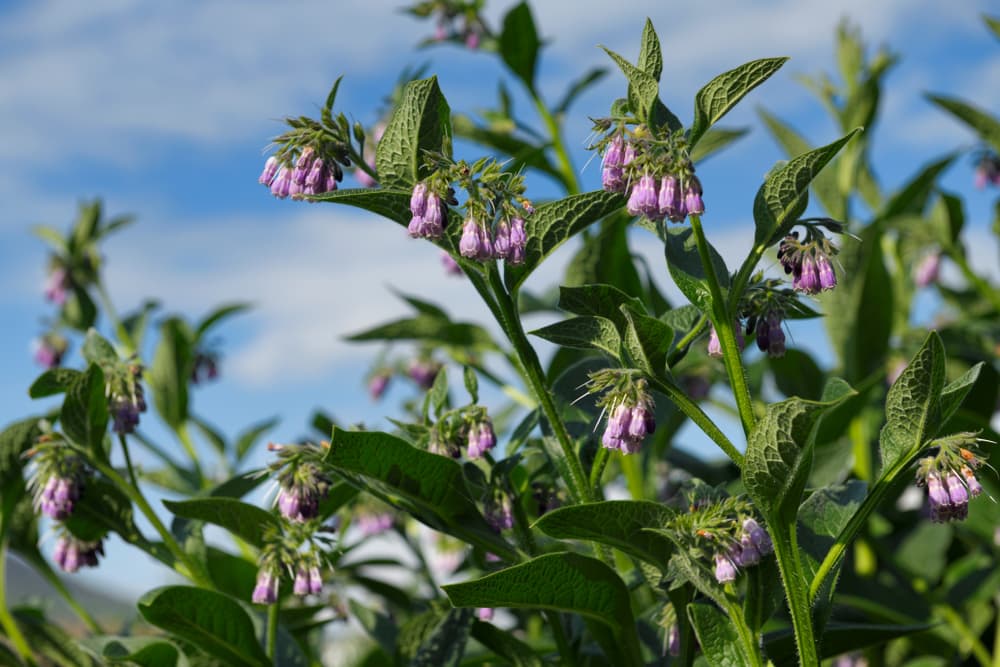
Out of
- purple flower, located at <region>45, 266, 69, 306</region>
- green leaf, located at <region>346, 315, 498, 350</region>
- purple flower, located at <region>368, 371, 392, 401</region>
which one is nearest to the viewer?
green leaf, located at <region>346, 315, 498, 350</region>

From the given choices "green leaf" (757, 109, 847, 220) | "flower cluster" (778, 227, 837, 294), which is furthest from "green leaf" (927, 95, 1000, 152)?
"flower cluster" (778, 227, 837, 294)

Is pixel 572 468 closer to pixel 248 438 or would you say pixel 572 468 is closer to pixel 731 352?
pixel 731 352

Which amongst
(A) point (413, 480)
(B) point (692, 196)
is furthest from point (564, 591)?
(B) point (692, 196)

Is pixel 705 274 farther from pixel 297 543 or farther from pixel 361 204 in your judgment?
pixel 297 543

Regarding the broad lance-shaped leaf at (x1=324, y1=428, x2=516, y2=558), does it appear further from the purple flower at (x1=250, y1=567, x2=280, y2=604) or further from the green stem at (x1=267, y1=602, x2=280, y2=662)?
the green stem at (x1=267, y1=602, x2=280, y2=662)

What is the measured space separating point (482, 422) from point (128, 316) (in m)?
2.42

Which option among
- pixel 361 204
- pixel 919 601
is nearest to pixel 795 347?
pixel 919 601

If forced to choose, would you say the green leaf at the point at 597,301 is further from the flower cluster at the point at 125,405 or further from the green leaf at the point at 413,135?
the flower cluster at the point at 125,405

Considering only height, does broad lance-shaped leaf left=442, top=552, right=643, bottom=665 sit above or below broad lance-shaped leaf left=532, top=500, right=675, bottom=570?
below

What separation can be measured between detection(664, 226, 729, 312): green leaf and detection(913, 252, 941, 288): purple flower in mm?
2963

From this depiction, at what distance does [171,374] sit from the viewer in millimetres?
3766

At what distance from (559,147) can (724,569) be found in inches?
94.5

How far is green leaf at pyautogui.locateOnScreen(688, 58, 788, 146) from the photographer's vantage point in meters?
1.53

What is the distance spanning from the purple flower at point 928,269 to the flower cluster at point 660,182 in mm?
3119
